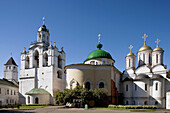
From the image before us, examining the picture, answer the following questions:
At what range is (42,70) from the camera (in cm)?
4456

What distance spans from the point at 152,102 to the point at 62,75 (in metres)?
23.6

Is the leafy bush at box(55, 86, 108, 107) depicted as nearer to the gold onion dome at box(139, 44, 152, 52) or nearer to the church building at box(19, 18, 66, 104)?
the church building at box(19, 18, 66, 104)

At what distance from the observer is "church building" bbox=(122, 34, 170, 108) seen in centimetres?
3331

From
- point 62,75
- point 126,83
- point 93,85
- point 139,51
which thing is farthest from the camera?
point 62,75

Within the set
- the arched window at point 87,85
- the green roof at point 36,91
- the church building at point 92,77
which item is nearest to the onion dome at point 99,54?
the church building at point 92,77

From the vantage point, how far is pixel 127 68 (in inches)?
1614

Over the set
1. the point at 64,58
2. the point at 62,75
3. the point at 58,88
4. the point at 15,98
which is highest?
the point at 64,58

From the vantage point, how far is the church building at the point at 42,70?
42.7m

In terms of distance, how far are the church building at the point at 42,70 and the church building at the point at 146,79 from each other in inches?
663

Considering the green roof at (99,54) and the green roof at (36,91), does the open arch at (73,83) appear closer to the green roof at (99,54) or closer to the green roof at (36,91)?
the green roof at (99,54)

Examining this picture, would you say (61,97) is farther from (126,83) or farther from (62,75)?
(62,75)

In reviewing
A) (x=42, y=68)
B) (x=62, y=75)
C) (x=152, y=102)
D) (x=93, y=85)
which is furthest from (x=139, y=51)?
(x=42, y=68)

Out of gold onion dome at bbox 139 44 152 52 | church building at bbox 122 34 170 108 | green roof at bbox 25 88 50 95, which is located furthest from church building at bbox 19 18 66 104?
gold onion dome at bbox 139 44 152 52

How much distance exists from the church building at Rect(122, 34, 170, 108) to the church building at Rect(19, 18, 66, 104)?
16.8 meters
